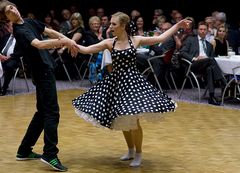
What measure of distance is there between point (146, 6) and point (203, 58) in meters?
5.70

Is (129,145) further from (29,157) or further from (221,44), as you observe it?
(221,44)

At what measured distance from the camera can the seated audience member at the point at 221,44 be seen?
973 centimetres

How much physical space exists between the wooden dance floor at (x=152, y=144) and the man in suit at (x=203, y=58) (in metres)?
0.54

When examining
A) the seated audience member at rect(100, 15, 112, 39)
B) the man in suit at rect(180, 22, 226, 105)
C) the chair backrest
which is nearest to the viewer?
the man in suit at rect(180, 22, 226, 105)

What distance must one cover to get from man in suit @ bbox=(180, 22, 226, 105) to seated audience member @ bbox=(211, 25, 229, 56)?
0.30ft

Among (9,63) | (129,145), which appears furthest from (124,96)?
(9,63)

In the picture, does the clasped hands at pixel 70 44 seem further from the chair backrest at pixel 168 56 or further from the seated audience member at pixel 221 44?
the seated audience member at pixel 221 44

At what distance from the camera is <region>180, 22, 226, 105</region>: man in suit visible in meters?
9.17

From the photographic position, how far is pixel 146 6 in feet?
48.3

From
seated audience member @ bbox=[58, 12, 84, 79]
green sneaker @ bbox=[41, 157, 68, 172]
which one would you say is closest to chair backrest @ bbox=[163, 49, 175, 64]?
seated audience member @ bbox=[58, 12, 84, 79]

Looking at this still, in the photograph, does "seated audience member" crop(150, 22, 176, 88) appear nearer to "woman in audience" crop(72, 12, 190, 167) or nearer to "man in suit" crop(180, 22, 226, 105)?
"man in suit" crop(180, 22, 226, 105)

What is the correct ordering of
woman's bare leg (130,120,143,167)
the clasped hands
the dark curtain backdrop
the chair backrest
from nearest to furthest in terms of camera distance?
the clasped hands
woman's bare leg (130,120,143,167)
the chair backrest
the dark curtain backdrop

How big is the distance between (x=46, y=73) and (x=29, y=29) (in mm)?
415

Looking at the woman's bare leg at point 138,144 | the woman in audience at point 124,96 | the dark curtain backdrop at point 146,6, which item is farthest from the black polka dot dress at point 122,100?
the dark curtain backdrop at point 146,6
